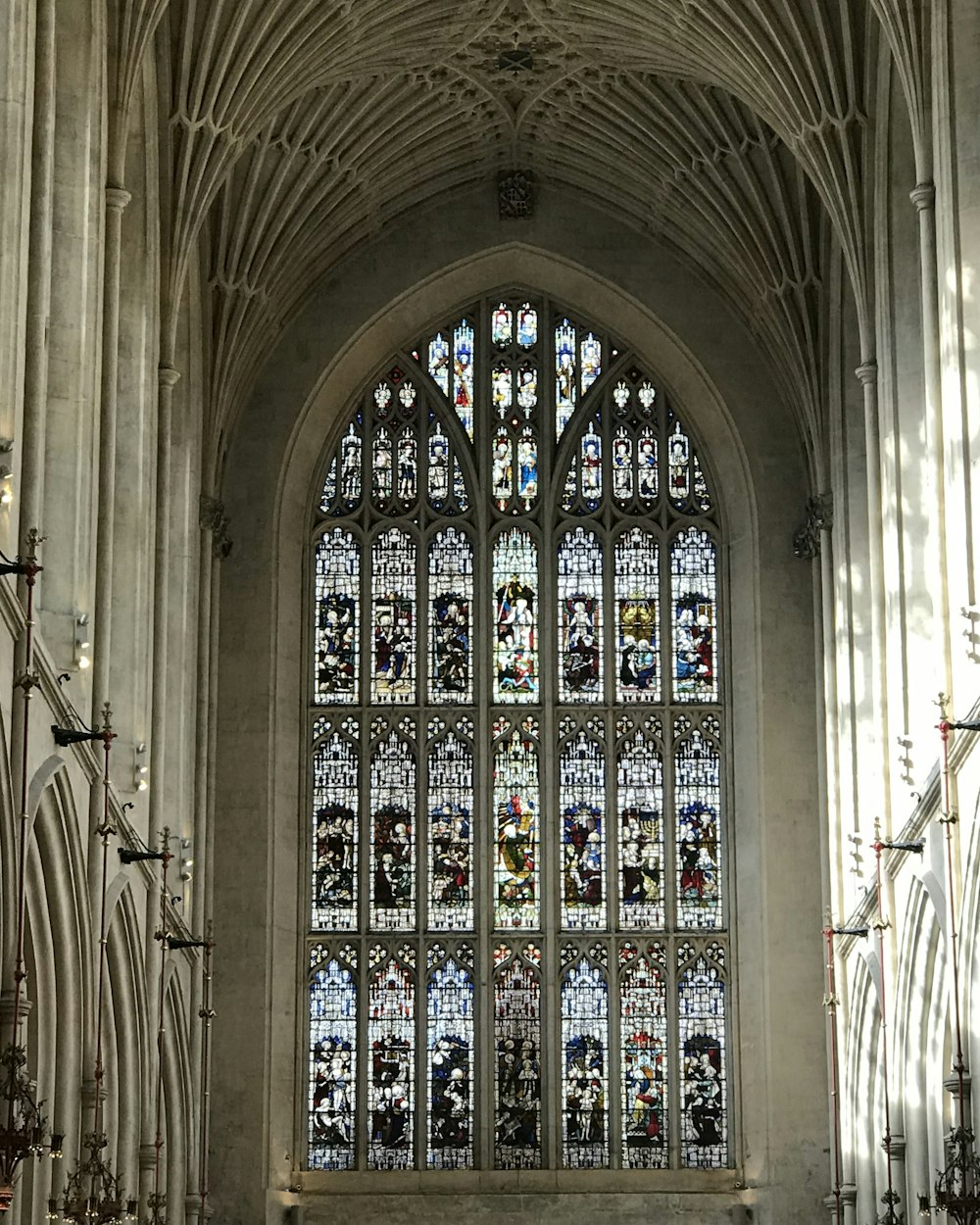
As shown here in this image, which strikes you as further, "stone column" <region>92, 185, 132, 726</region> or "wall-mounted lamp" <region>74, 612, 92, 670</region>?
"stone column" <region>92, 185, 132, 726</region>

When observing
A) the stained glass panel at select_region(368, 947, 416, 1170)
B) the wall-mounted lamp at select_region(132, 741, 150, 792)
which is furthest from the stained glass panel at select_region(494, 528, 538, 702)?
the wall-mounted lamp at select_region(132, 741, 150, 792)

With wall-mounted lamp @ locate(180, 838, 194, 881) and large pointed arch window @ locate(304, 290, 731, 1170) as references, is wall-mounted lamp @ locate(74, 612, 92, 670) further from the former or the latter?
large pointed arch window @ locate(304, 290, 731, 1170)

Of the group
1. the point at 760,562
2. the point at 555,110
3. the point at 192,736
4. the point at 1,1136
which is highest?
the point at 555,110

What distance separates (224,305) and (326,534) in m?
3.87

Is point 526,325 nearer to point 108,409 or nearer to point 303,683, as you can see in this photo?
point 303,683

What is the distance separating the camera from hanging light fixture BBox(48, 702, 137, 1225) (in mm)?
22938

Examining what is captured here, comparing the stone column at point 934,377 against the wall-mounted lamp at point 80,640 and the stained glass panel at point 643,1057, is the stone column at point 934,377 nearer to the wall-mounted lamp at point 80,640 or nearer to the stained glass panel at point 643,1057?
the wall-mounted lamp at point 80,640

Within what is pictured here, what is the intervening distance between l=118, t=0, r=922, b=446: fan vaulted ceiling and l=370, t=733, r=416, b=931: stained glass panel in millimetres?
5517

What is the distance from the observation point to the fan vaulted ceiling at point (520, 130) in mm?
29891

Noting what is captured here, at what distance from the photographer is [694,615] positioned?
36156mm

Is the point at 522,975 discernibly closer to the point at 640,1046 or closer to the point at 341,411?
the point at 640,1046

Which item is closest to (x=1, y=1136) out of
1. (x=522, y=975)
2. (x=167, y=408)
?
(x=167, y=408)

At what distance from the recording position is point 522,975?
115 ft

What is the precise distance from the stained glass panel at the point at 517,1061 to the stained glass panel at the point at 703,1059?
198 centimetres
